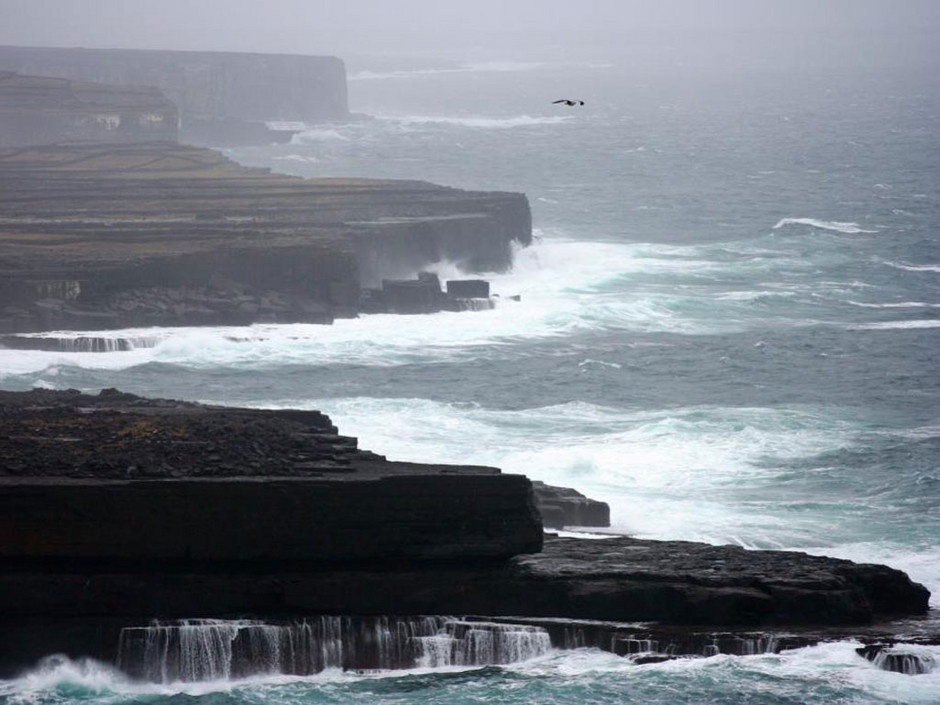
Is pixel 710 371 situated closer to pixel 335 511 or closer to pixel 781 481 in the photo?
pixel 781 481

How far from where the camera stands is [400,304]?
61469 millimetres

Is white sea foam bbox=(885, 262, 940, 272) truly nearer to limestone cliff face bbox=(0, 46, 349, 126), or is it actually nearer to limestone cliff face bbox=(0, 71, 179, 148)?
limestone cliff face bbox=(0, 71, 179, 148)

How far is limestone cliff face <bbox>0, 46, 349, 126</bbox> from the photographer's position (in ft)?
504

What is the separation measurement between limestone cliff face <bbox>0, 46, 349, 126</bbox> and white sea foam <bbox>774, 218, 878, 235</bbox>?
72248 mm

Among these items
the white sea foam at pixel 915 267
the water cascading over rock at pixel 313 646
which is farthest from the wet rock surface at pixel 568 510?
the white sea foam at pixel 915 267

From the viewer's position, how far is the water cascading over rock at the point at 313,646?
27.4 m

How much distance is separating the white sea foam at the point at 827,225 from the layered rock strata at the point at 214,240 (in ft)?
55.4

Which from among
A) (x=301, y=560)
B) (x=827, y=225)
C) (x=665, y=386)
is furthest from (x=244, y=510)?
(x=827, y=225)

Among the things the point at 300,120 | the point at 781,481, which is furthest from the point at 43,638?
the point at 300,120

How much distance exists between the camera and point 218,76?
510 feet

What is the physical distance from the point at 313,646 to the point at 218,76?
131954 mm

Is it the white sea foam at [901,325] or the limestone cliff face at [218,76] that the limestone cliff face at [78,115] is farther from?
the white sea foam at [901,325]

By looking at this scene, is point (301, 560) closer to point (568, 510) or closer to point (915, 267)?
point (568, 510)

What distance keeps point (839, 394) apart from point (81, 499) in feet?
89.4
